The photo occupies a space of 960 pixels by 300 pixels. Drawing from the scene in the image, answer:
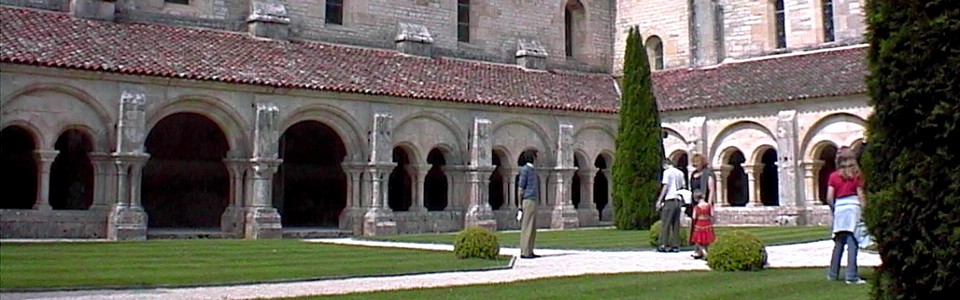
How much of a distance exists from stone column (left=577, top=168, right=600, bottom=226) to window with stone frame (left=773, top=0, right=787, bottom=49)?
742 cm

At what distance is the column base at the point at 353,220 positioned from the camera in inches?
969

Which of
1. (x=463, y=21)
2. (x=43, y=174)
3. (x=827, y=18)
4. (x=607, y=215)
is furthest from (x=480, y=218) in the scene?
(x=827, y=18)

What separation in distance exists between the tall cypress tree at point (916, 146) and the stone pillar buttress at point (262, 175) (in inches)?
702

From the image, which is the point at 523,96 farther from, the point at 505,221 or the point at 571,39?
the point at 571,39

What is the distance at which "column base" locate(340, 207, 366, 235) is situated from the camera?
2462 cm

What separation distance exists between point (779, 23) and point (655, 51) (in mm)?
4435

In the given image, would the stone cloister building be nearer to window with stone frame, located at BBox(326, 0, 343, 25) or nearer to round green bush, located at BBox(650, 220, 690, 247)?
window with stone frame, located at BBox(326, 0, 343, 25)

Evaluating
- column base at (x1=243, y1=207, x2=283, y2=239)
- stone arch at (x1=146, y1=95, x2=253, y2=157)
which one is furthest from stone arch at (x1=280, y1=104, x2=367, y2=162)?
column base at (x1=243, y1=207, x2=283, y2=239)

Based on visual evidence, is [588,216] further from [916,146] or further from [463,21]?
[916,146]

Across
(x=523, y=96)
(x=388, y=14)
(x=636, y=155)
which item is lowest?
(x=636, y=155)

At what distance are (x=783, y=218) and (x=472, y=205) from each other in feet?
29.4

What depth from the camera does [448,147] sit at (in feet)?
87.4

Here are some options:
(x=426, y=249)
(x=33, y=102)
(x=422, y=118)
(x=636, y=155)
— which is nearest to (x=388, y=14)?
(x=422, y=118)

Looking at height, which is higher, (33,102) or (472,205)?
(33,102)
